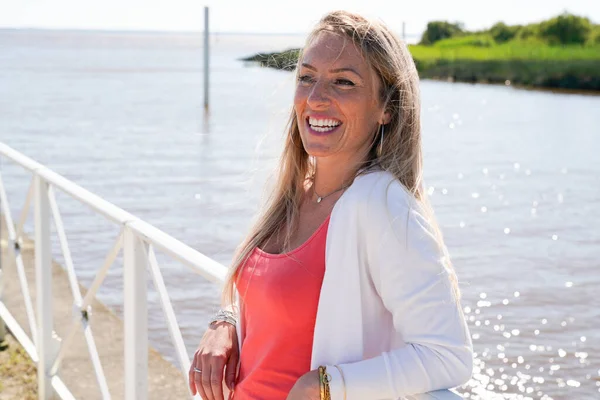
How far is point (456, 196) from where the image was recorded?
496 inches

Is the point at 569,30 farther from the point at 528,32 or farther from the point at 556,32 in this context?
the point at 528,32

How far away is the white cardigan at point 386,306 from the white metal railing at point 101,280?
1.80 ft

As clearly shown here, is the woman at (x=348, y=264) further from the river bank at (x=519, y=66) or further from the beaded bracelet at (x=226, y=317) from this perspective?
the river bank at (x=519, y=66)

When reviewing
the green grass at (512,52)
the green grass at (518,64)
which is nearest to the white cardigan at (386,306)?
the green grass at (518,64)

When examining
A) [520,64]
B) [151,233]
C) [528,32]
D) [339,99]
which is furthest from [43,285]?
[528,32]

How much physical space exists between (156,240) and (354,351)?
44.7 inches

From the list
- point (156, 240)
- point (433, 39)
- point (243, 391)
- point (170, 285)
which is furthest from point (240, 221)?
point (433, 39)

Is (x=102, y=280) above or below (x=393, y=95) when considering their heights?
below

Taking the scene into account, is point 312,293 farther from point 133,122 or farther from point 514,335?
point 133,122

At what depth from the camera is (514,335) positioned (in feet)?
22.1

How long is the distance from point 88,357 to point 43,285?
1.69 feet

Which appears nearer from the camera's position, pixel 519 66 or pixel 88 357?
pixel 88 357

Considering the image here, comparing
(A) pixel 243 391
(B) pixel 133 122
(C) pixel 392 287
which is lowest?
(B) pixel 133 122

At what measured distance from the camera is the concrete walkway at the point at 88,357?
3986mm
